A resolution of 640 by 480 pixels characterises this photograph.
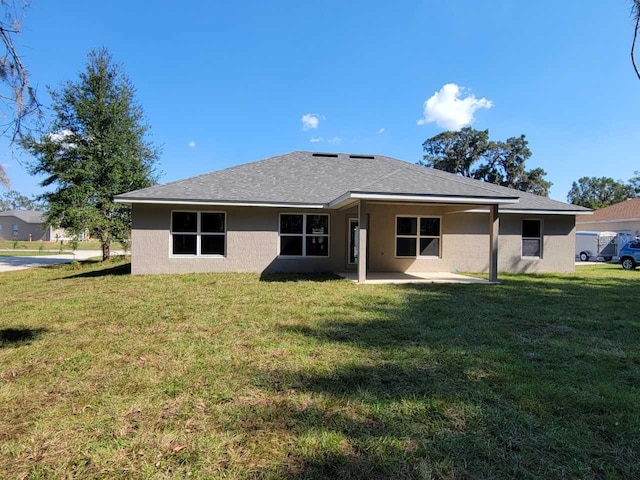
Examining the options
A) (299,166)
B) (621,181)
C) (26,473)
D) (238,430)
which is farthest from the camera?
(621,181)

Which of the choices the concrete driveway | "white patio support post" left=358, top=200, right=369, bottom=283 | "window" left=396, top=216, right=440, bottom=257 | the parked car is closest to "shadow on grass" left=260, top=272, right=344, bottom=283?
"white patio support post" left=358, top=200, right=369, bottom=283

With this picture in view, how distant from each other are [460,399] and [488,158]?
48.8 m

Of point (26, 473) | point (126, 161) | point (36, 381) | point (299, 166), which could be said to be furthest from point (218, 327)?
point (126, 161)

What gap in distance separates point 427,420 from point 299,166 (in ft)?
45.1

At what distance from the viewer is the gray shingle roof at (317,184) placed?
1069cm

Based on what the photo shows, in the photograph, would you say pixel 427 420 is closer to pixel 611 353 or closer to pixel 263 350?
pixel 263 350

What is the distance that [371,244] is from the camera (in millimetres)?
13938

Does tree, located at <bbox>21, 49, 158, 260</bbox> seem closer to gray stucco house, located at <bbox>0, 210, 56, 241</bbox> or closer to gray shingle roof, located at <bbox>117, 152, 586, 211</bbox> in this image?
gray shingle roof, located at <bbox>117, 152, 586, 211</bbox>

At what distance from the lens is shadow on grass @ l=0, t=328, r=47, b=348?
5.23 metres

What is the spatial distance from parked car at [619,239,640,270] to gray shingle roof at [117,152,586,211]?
21.8 ft

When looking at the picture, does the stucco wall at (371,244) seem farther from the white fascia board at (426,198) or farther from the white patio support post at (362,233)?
the white patio support post at (362,233)

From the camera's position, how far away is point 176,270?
12602mm

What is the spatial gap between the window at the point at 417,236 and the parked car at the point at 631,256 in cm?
1087

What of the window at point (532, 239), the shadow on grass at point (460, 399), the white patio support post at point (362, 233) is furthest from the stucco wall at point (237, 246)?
the window at point (532, 239)
